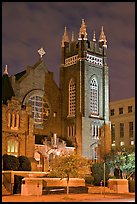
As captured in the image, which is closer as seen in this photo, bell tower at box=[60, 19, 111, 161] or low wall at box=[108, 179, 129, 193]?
low wall at box=[108, 179, 129, 193]

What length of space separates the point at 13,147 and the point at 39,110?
1250cm

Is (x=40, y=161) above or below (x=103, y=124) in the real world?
below

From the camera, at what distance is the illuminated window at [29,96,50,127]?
74188 mm

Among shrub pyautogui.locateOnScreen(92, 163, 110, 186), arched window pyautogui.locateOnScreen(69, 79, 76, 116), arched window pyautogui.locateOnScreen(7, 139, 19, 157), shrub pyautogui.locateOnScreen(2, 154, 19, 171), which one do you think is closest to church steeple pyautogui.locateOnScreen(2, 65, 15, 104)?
arched window pyautogui.locateOnScreen(7, 139, 19, 157)

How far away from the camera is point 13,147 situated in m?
64.2

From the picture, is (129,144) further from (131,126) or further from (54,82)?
(54,82)

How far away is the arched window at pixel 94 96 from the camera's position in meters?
77.4

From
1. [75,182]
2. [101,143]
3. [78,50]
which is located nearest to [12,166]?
[75,182]

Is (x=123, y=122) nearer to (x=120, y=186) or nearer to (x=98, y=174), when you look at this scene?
(x=98, y=174)

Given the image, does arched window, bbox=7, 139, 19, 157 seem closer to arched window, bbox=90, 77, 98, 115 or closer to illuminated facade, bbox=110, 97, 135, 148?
arched window, bbox=90, 77, 98, 115

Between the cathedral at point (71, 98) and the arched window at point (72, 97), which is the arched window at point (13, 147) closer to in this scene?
the cathedral at point (71, 98)

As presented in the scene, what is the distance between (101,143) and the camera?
7662 cm

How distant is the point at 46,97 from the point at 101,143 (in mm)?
13597

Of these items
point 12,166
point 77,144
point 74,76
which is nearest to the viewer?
point 12,166
